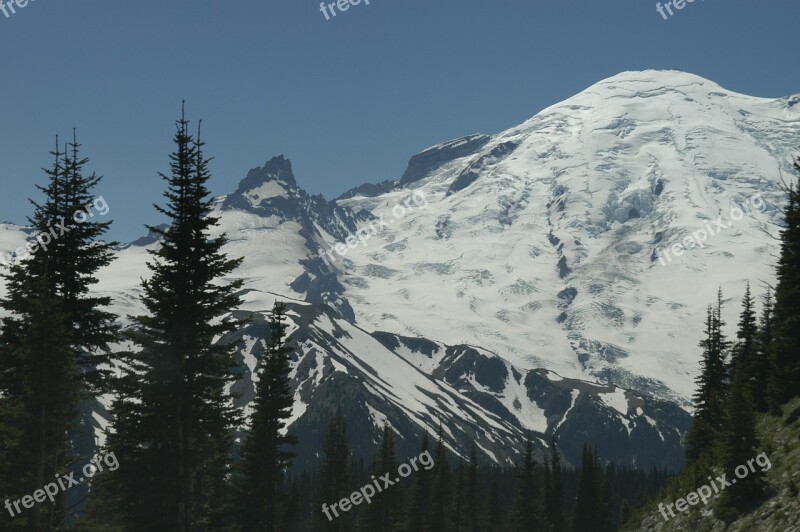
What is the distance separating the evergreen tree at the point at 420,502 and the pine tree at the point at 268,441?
55.2 metres

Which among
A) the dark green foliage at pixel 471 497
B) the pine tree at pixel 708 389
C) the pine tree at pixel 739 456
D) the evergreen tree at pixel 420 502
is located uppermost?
the dark green foliage at pixel 471 497

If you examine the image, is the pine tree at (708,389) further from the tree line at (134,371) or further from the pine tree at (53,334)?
the pine tree at (53,334)

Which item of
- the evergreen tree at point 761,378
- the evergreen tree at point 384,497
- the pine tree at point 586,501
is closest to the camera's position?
the evergreen tree at point 761,378

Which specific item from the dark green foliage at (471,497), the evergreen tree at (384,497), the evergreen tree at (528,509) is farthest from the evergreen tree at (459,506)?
the evergreen tree at (384,497)

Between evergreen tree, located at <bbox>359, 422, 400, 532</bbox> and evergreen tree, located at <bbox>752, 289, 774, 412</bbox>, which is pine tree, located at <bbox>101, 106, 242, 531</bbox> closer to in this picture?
evergreen tree, located at <bbox>752, 289, 774, 412</bbox>

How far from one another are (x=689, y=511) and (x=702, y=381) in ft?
146

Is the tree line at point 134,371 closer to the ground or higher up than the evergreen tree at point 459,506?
closer to the ground

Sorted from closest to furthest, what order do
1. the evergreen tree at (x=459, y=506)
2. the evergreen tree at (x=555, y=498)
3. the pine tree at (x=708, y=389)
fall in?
the pine tree at (x=708, y=389), the evergreen tree at (x=555, y=498), the evergreen tree at (x=459, y=506)

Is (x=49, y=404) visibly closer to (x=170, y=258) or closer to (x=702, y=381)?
(x=170, y=258)

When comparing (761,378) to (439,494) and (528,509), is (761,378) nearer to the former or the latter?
(439,494)

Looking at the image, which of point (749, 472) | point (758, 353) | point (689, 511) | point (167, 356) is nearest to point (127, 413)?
point (167, 356)

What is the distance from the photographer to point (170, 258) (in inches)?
1398

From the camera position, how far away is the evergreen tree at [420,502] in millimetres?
111000

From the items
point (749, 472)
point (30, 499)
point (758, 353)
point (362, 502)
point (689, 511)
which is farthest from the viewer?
point (362, 502)
